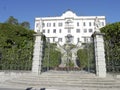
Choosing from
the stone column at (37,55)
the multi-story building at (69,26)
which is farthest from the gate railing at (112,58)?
the multi-story building at (69,26)

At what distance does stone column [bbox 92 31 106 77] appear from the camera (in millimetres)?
13598

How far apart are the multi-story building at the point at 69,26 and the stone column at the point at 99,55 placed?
47.3m

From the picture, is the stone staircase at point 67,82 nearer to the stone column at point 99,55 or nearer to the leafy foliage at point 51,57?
the stone column at point 99,55

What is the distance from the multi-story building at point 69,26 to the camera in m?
62.3

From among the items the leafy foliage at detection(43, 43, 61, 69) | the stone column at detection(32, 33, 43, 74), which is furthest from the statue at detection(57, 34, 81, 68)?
the stone column at detection(32, 33, 43, 74)

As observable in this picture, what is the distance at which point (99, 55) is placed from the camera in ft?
46.0

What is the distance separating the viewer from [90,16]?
63.2m

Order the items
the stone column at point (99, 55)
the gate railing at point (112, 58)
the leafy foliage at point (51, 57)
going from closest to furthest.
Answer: the stone column at point (99, 55) < the gate railing at point (112, 58) < the leafy foliage at point (51, 57)

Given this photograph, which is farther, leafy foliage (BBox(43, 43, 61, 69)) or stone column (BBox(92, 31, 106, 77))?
leafy foliage (BBox(43, 43, 61, 69))

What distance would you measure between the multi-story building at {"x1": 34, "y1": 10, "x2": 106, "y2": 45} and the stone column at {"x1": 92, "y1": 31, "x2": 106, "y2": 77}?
47275 mm

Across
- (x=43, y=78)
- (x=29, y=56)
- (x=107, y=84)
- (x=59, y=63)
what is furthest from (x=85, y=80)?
(x=59, y=63)

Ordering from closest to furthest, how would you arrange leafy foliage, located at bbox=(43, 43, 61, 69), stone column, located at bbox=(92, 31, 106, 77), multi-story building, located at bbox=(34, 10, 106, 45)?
stone column, located at bbox=(92, 31, 106, 77), leafy foliage, located at bbox=(43, 43, 61, 69), multi-story building, located at bbox=(34, 10, 106, 45)

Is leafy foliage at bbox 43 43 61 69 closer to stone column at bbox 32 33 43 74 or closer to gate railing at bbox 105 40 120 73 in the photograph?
stone column at bbox 32 33 43 74

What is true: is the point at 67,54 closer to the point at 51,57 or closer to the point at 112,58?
the point at 51,57
